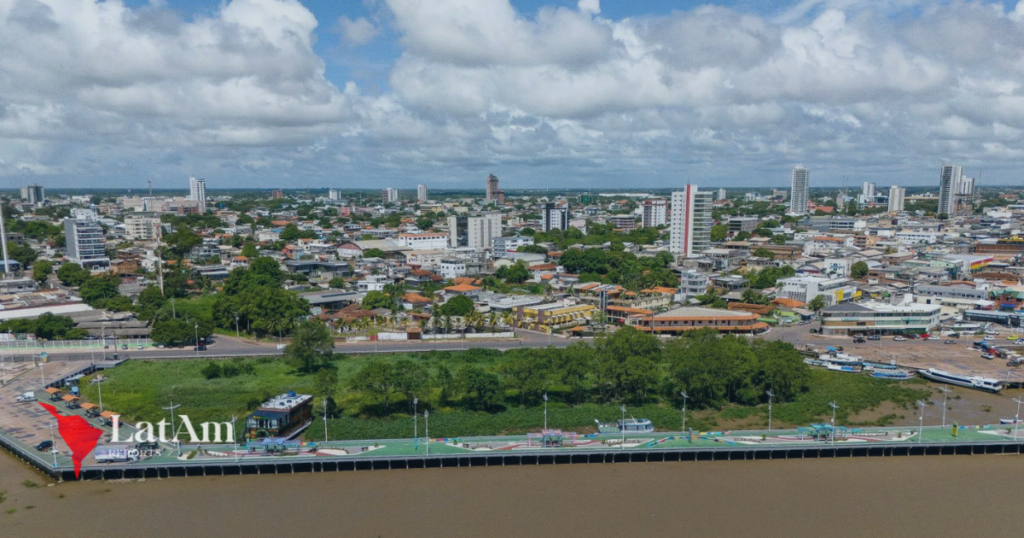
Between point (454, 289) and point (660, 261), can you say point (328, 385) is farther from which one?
point (660, 261)

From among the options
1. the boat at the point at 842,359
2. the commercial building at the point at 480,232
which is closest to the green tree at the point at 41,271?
the commercial building at the point at 480,232

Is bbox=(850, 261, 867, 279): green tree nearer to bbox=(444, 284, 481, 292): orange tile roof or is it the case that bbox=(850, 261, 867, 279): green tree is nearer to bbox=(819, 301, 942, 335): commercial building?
bbox=(819, 301, 942, 335): commercial building

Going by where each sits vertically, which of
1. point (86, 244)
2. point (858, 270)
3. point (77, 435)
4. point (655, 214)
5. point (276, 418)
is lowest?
point (77, 435)

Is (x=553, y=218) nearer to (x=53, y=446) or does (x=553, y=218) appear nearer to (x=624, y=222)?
(x=624, y=222)

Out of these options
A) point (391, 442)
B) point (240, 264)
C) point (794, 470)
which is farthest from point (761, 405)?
point (240, 264)

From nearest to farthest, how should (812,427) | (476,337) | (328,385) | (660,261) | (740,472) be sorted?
(740,472) → (812,427) → (328,385) → (476,337) → (660,261)

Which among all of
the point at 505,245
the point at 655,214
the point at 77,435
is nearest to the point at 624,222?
the point at 655,214

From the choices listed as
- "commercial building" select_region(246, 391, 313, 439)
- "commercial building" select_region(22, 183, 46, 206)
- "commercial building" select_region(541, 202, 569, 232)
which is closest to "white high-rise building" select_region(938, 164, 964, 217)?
"commercial building" select_region(541, 202, 569, 232)
